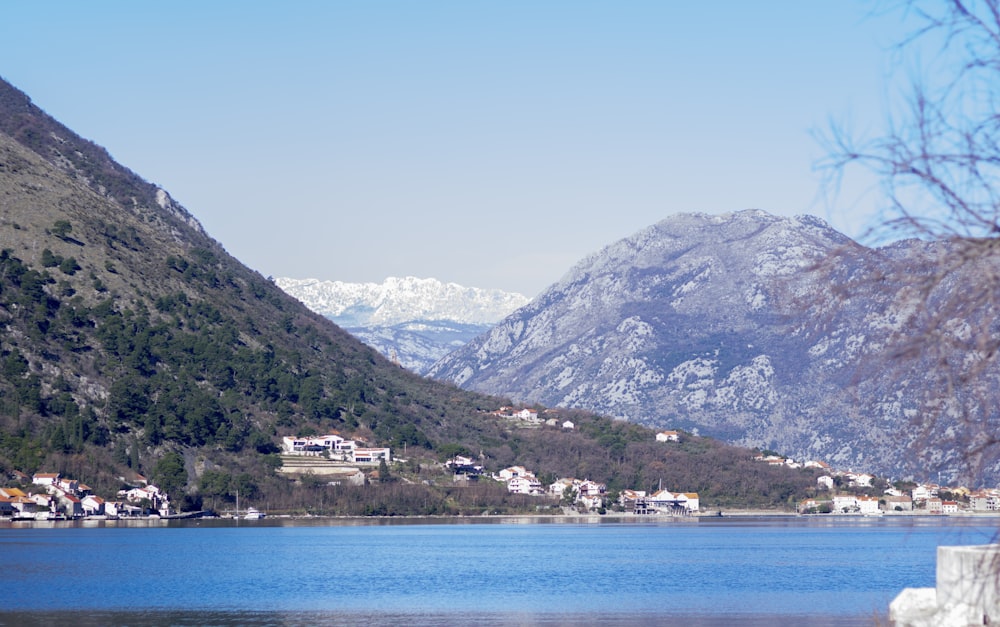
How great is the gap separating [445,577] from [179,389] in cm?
8476

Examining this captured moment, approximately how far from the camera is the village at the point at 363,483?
388ft

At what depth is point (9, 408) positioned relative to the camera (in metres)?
120

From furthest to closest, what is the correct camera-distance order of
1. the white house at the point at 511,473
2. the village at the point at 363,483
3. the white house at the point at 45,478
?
the white house at the point at 511,473
the village at the point at 363,483
the white house at the point at 45,478

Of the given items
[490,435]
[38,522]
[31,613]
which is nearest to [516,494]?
[490,435]

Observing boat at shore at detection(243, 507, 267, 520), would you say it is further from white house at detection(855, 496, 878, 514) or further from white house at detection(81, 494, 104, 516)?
white house at detection(855, 496, 878, 514)

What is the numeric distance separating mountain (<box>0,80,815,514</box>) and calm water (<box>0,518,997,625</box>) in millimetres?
15617

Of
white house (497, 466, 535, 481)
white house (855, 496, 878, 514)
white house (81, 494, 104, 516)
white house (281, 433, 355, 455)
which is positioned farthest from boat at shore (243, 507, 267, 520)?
white house (855, 496, 878, 514)

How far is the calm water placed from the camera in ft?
149

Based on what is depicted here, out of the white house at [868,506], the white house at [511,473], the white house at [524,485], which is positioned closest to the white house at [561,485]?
the white house at [524,485]

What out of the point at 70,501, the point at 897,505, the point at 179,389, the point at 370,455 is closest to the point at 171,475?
the point at 70,501

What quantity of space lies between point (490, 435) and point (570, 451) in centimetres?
1268

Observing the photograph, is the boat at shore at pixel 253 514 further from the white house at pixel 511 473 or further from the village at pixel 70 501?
the white house at pixel 511 473

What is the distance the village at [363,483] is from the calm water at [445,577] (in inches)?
237

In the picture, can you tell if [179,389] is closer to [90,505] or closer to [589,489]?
[90,505]
